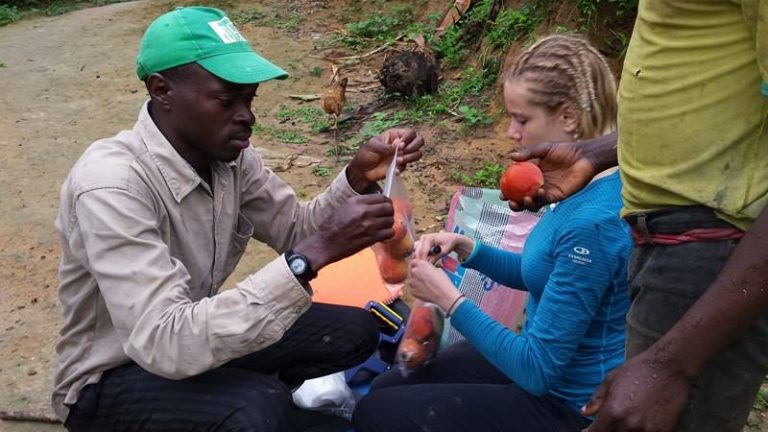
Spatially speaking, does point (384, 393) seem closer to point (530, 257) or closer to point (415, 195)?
point (530, 257)

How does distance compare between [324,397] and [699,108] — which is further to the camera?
[324,397]

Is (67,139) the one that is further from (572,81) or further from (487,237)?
(572,81)

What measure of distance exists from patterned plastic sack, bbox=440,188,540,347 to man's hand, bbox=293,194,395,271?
1.20m

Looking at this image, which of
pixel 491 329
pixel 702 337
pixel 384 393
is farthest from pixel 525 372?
pixel 702 337

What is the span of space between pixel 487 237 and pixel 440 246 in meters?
0.96

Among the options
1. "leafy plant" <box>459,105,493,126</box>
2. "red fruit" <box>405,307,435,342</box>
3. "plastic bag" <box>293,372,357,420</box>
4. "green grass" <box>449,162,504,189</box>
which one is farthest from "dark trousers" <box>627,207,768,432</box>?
"leafy plant" <box>459,105,493,126</box>

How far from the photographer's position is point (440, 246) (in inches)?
103

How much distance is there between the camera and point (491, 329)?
2.24 metres

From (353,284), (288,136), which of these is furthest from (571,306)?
(288,136)

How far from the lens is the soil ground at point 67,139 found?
3996 millimetres

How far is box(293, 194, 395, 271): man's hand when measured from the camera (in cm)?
220

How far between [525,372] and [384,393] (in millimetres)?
520

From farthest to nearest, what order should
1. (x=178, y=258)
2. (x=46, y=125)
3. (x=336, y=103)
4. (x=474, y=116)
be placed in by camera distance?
(x=46, y=125) → (x=336, y=103) → (x=474, y=116) → (x=178, y=258)

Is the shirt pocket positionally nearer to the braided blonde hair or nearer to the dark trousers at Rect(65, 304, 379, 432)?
the dark trousers at Rect(65, 304, 379, 432)
